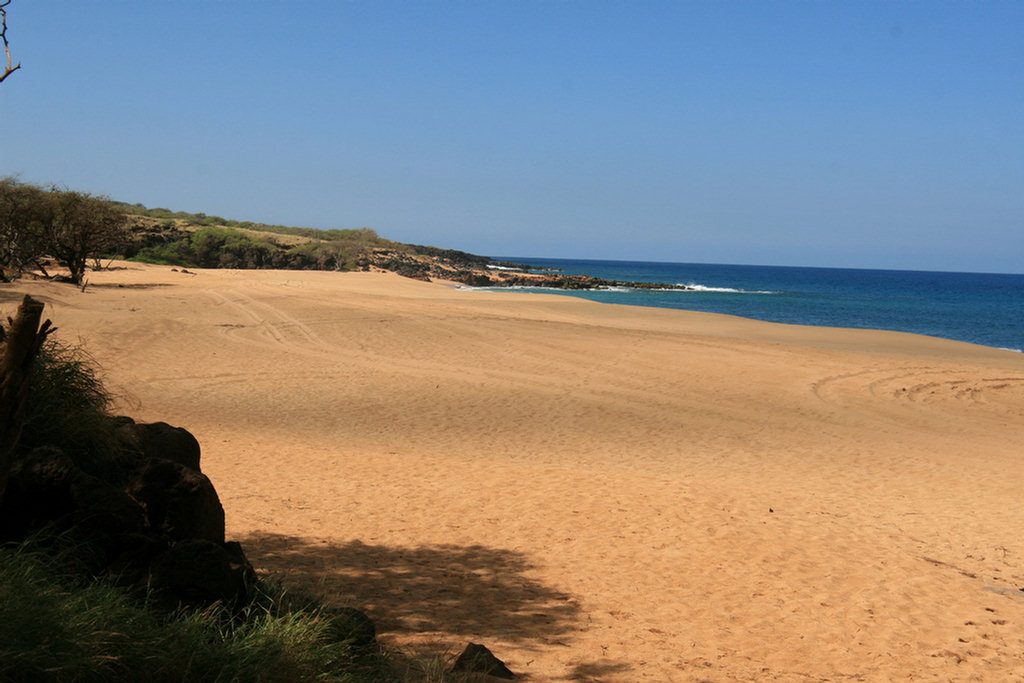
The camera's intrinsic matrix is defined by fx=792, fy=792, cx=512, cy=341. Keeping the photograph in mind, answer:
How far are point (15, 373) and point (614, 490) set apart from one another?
7.50 meters

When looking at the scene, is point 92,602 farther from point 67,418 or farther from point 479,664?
point 479,664

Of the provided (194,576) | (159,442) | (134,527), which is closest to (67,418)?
(159,442)

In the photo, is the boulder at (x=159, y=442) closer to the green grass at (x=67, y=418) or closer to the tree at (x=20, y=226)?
the green grass at (x=67, y=418)

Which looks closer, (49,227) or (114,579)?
(114,579)

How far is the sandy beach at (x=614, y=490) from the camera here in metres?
6.38

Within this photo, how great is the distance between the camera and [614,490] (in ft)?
33.7

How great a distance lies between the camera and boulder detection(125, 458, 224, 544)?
505cm

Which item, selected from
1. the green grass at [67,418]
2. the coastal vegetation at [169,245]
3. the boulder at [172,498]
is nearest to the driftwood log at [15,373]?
the green grass at [67,418]

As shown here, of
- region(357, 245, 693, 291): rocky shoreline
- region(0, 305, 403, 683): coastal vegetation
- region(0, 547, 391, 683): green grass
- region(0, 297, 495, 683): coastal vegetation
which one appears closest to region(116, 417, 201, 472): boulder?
region(0, 297, 495, 683): coastal vegetation

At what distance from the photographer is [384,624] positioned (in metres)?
5.98

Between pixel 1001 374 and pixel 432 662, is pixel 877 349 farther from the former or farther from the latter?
pixel 432 662

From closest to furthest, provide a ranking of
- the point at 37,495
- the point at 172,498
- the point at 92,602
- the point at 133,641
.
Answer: the point at 133,641, the point at 92,602, the point at 37,495, the point at 172,498

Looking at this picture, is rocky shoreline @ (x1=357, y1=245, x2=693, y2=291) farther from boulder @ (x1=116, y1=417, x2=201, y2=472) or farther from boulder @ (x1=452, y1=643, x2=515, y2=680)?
boulder @ (x1=452, y1=643, x2=515, y2=680)

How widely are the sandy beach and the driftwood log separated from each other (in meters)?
2.74
